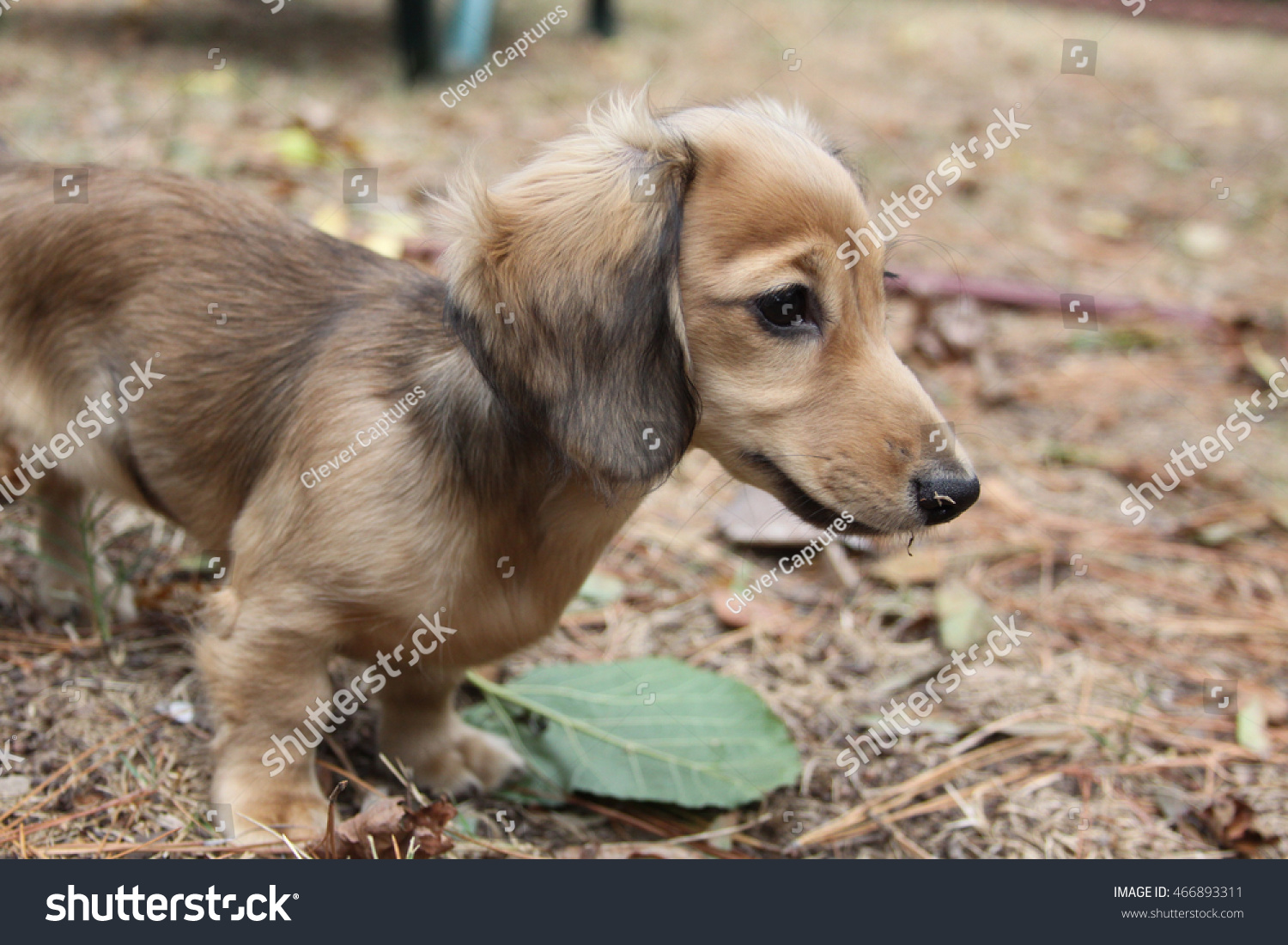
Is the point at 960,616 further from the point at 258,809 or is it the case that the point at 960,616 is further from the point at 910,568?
the point at 258,809

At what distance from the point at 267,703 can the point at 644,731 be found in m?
1.00

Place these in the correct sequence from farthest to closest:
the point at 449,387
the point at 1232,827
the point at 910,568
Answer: the point at 910,568
the point at 1232,827
the point at 449,387

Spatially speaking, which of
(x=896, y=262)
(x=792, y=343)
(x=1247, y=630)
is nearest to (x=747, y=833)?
(x=792, y=343)

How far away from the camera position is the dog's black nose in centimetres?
220

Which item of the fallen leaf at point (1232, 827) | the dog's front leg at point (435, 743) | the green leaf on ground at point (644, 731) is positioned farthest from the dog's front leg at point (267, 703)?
the fallen leaf at point (1232, 827)

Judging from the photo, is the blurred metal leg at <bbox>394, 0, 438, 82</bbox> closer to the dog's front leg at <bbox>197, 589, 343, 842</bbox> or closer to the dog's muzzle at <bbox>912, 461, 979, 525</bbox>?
the dog's front leg at <bbox>197, 589, 343, 842</bbox>

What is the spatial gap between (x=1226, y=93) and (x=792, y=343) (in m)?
10.1

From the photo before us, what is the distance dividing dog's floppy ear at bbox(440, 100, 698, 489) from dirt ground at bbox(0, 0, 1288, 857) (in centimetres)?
35

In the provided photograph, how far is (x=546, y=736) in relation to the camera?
122 inches

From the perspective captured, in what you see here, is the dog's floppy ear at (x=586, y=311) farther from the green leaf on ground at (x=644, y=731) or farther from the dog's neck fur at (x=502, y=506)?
the green leaf on ground at (x=644, y=731)

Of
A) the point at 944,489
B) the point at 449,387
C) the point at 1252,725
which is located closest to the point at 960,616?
the point at 1252,725

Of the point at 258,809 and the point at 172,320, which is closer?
the point at 258,809

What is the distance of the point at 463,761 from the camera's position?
10.00ft
